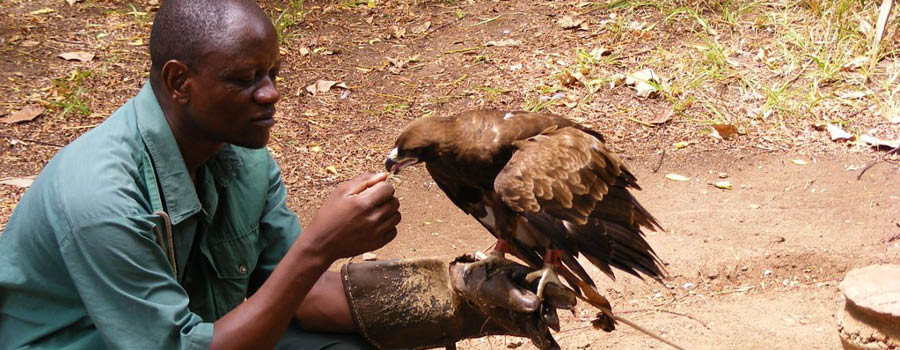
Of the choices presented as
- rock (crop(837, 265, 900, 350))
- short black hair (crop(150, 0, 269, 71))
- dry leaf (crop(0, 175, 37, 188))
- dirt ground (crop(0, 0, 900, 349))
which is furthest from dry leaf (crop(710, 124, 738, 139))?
dry leaf (crop(0, 175, 37, 188))

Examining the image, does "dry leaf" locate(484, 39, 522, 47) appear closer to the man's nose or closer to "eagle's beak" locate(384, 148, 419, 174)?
"eagle's beak" locate(384, 148, 419, 174)

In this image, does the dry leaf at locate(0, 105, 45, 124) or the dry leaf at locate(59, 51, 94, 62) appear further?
the dry leaf at locate(59, 51, 94, 62)

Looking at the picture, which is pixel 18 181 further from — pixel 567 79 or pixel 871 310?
pixel 871 310

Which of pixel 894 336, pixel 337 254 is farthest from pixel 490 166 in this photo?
pixel 894 336

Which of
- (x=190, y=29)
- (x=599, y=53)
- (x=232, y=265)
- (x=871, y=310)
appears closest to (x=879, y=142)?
(x=599, y=53)

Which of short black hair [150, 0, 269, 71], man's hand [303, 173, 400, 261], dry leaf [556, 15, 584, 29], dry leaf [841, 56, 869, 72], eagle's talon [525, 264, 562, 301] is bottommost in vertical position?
dry leaf [556, 15, 584, 29]

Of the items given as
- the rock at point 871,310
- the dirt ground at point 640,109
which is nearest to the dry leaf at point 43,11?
the dirt ground at point 640,109

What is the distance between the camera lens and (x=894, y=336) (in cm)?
358

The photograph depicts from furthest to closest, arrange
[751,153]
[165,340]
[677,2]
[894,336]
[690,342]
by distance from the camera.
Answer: [677,2], [751,153], [690,342], [894,336], [165,340]

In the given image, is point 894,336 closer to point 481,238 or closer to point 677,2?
point 481,238

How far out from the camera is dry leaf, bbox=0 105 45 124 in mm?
6716

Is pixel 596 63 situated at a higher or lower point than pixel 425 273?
lower

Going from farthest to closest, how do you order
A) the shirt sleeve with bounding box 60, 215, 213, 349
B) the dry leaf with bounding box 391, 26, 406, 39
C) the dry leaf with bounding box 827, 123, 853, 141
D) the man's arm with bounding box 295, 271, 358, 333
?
the dry leaf with bounding box 391, 26, 406, 39
the dry leaf with bounding box 827, 123, 853, 141
the man's arm with bounding box 295, 271, 358, 333
the shirt sleeve with bounding box 60, 215, 213, 349

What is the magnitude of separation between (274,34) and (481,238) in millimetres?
2748
